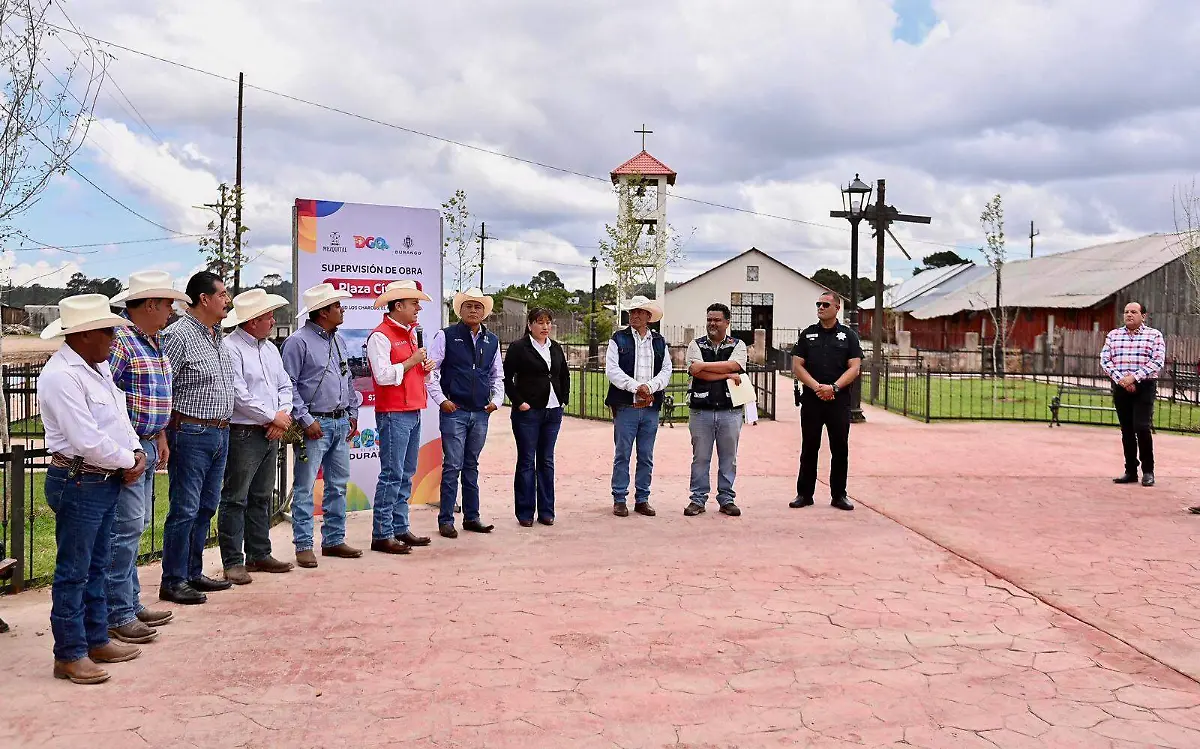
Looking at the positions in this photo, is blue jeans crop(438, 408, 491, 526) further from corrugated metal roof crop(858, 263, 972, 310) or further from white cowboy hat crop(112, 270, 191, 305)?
corrugated metal roof crop(858, 263, 972, 310)

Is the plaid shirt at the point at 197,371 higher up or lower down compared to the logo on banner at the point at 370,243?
lower down

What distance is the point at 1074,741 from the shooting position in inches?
147

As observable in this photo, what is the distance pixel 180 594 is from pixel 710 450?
4.71 meters

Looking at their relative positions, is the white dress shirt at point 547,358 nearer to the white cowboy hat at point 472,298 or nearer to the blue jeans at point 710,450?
the white cowboy hat at point 472,298

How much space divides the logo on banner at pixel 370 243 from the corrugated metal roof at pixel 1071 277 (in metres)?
31.6

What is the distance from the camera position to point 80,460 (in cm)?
422

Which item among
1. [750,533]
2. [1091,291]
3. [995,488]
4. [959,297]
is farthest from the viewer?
[959,297]

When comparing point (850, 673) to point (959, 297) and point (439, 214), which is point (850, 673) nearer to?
point (439, 214)

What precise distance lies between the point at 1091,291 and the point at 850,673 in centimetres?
3715

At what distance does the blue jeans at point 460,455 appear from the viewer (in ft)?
24.5

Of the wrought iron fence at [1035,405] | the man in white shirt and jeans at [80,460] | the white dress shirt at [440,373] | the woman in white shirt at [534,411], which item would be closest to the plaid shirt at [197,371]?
the man in white shirt and jeans at [80,460]

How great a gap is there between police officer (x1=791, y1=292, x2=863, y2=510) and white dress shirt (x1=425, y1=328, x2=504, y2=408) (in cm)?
285

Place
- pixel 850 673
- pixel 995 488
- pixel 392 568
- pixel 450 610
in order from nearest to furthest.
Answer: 1. pixel 850 673
2. pixel 450 610
3. pixel 392 568
4. pixel 995 488

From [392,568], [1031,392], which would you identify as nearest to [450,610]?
[392,568]
